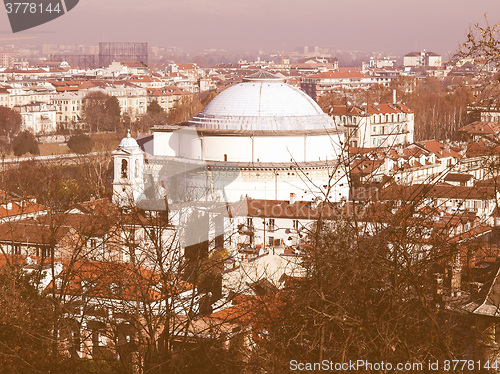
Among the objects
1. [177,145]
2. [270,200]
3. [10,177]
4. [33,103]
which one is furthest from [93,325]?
[33,103]

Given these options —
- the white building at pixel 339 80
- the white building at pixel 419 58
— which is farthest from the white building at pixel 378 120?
the white building at pixel 419 58

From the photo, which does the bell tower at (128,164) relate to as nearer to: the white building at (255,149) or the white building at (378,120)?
the white building at (255,149)

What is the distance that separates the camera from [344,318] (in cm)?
430

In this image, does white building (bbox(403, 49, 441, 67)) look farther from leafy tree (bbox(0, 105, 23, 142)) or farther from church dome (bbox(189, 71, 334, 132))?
church dome (bbox(189, 71, 334, 132))

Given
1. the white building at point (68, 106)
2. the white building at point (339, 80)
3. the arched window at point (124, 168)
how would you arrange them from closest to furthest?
the arched window at point (124, 168), the white building at point (68, 106), the white building at point (339, 80)

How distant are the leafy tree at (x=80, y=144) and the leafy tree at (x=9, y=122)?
5644 millimetres

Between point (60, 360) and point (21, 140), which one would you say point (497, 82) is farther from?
point (21, 140)

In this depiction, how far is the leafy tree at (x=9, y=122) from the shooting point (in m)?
39.7

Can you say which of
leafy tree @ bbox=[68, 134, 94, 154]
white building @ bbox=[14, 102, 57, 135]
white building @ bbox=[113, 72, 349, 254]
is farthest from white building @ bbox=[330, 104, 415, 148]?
white building @ bbox=[14, 102, 57, 135]

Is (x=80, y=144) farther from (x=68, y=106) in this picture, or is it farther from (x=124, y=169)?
(x=124, y=169)

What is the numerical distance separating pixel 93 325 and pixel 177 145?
1146cm

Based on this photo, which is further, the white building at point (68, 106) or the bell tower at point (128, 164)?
the white building at point (68, 106)

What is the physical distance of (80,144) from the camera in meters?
34.1

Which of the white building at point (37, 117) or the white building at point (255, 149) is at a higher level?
the white building at point (255, 149)
